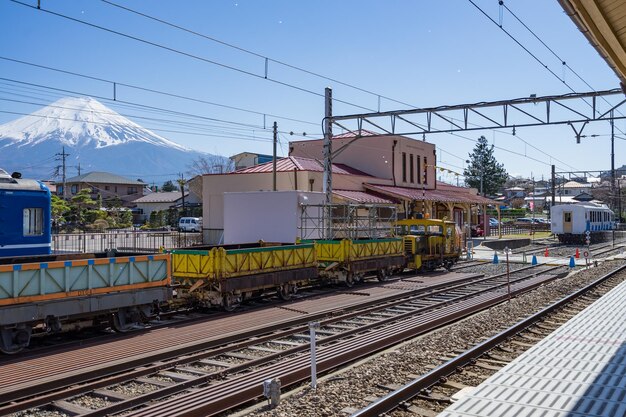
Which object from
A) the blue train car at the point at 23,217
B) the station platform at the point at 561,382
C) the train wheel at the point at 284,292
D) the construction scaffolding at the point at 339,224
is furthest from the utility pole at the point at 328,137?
the station platform at the point at 561,382

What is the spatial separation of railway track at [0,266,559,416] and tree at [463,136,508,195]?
270 ft

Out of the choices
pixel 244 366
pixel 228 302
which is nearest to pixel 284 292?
pixel 228 302

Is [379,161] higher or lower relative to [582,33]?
higher

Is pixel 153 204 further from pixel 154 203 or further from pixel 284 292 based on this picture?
pixel 284 292

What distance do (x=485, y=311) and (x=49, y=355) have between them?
10.6 meters

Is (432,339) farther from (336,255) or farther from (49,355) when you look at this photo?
(336,255)

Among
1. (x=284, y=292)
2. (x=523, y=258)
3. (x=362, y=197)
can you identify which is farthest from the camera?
(x=362, y=197)

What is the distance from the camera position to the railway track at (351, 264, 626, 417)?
24.2ft

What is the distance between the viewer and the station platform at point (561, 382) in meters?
6.72

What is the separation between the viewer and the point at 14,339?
10492 millimetres

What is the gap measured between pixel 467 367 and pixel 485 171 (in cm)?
9110

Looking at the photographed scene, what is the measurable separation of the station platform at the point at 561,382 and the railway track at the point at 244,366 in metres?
2.74

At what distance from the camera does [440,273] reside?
24781mm

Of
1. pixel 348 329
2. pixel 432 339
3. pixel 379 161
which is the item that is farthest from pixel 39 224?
pixel 379 161
